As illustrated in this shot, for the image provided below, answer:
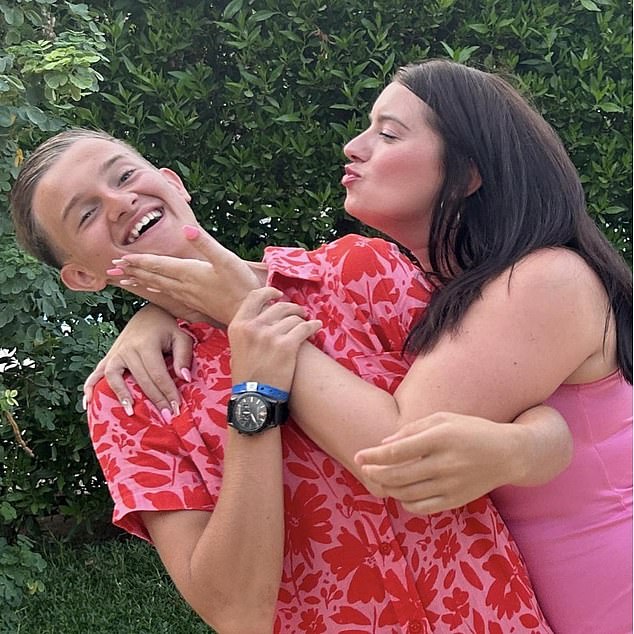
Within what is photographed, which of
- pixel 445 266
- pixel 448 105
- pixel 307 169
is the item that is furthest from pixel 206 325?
pixel 307 169

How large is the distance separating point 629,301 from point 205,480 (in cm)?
87

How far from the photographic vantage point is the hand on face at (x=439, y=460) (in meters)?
1.43

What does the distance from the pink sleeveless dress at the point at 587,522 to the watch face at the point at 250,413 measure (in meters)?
0.50

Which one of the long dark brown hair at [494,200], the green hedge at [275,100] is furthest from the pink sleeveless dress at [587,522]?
the green hedge at [275,100]

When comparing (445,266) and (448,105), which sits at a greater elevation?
(448,105)

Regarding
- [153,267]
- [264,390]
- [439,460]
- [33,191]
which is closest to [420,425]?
[439,460]

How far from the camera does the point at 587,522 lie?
1750mm

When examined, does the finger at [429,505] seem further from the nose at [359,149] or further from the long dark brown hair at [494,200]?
the nose at [359,149]

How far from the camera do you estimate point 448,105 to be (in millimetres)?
1794

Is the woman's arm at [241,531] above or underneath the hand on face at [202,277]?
underneath

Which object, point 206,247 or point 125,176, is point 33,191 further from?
point 206,247

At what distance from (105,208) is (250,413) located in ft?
1.94

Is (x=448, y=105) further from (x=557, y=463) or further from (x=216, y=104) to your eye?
(x=216, y=104)

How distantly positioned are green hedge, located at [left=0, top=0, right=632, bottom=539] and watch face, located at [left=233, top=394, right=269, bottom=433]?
246cm
